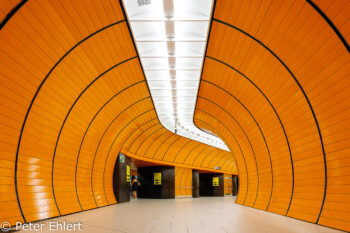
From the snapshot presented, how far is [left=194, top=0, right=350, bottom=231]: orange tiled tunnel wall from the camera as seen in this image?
24.4 feet

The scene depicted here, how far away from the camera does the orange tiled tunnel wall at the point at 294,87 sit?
24.4 ft

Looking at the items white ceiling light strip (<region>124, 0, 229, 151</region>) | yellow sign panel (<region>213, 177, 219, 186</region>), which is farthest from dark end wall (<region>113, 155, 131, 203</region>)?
yellow sign panel (<region>213, 177, 219, 186</region>)

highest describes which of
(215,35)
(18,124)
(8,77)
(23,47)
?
(215,35)

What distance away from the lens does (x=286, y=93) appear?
415 inches

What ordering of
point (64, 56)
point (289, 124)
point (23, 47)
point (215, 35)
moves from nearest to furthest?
point (23, 47) < point (64, 56) < point (215, 35) < point (289, 124)

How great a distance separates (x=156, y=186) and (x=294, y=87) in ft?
79.4

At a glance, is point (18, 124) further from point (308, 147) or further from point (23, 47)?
point (308, 147)

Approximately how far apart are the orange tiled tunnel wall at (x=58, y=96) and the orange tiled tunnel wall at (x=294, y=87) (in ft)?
12.5

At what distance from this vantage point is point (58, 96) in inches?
425

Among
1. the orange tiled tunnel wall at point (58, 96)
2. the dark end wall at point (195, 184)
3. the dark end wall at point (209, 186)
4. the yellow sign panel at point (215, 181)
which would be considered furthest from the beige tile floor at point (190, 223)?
the yellow sign panel at point (215, 181)

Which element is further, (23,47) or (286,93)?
(286,93)

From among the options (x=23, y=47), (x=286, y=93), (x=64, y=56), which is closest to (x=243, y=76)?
(x=286, y=93)

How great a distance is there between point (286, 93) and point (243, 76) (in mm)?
2408

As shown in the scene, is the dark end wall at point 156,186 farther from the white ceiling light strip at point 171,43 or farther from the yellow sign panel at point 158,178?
the white ceiling light strip at point 171,43
